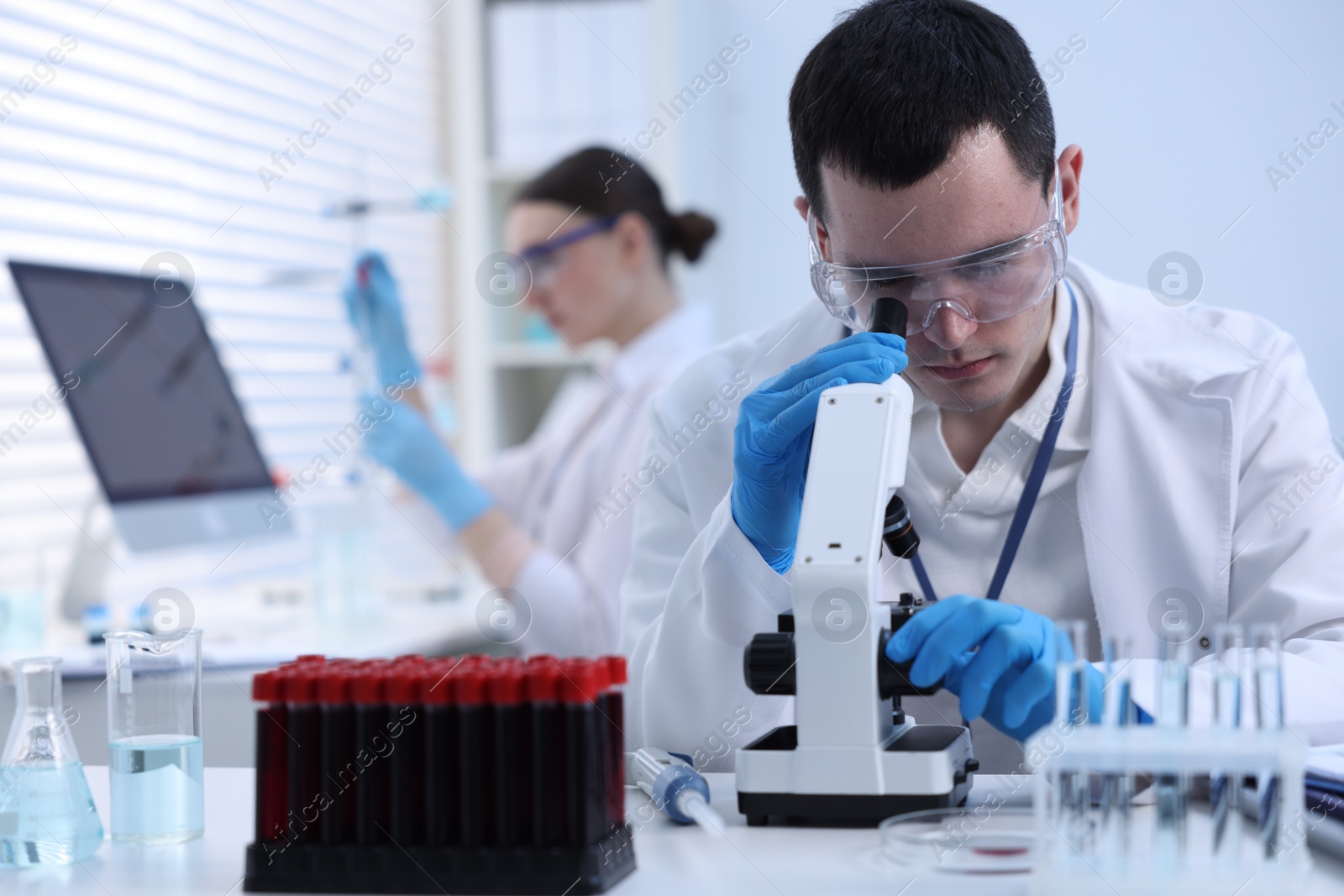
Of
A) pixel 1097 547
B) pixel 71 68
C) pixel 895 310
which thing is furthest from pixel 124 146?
pixel 1097 547

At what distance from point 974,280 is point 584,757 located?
740 mm

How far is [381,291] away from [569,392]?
1277mm

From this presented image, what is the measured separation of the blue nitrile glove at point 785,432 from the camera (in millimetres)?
1200

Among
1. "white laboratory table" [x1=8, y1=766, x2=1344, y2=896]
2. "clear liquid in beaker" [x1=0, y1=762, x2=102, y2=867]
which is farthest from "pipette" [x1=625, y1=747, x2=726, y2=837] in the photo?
"clear liquid in beaker" [x1=0, y1=762, x2=102, y2=867]

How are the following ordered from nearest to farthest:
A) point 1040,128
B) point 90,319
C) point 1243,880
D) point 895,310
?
point 1243,880 < point 895,310 < point 1040,128 < point 90,319

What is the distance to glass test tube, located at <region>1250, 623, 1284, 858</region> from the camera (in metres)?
0.75

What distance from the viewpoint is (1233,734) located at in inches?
30.3

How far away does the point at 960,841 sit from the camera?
35.9 inches

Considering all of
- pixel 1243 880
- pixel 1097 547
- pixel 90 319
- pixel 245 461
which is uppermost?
pixel 90 319

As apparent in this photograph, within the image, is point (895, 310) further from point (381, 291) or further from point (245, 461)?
point (381, 291)

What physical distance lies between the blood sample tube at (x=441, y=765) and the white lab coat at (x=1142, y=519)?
16.5 inches

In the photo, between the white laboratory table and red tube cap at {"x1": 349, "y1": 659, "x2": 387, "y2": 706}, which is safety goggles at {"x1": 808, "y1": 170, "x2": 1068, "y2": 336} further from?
red tube cap at {"x1": 349, "y1": 659, "x2": 387, "y2": 706}

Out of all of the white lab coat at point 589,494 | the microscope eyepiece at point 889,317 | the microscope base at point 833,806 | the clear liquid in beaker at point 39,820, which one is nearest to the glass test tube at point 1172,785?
the microscope base at point 833,806

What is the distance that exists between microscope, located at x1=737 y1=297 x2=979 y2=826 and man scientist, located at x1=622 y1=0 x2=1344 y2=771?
0.45 ft
